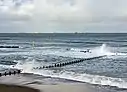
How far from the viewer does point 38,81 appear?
24.7 m

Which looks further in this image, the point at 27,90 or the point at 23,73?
the point at 23,73

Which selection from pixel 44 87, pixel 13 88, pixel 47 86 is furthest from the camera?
pixel 47 86

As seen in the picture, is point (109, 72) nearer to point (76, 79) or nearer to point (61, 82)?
A: point (76, 79)

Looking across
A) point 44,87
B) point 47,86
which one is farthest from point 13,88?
point 47,86

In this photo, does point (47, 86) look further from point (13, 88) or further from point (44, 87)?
point (13, 88)

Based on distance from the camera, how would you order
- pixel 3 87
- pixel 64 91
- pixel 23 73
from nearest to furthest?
pixel 64 91
pixel 3 87
pixel 23 73

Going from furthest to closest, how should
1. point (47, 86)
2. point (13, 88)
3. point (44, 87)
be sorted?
point (47, 86) → point (44, 87) → point (13, 88)

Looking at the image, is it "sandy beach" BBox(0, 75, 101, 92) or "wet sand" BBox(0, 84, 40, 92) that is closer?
"wet sand" BBox(0, 84, 40, 92)

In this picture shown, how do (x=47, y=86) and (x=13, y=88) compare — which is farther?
(x=47, y=86)

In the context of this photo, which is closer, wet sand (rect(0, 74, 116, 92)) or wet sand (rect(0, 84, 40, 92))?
wet sand (rect(0, 84, 40, 92))

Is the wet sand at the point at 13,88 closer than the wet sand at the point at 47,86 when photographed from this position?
Yes

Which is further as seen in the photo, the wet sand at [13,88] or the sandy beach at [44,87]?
the sandy beach at [44,87]

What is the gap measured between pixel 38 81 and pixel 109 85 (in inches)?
258

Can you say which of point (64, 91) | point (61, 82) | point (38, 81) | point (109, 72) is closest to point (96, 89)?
point (64, 91)
